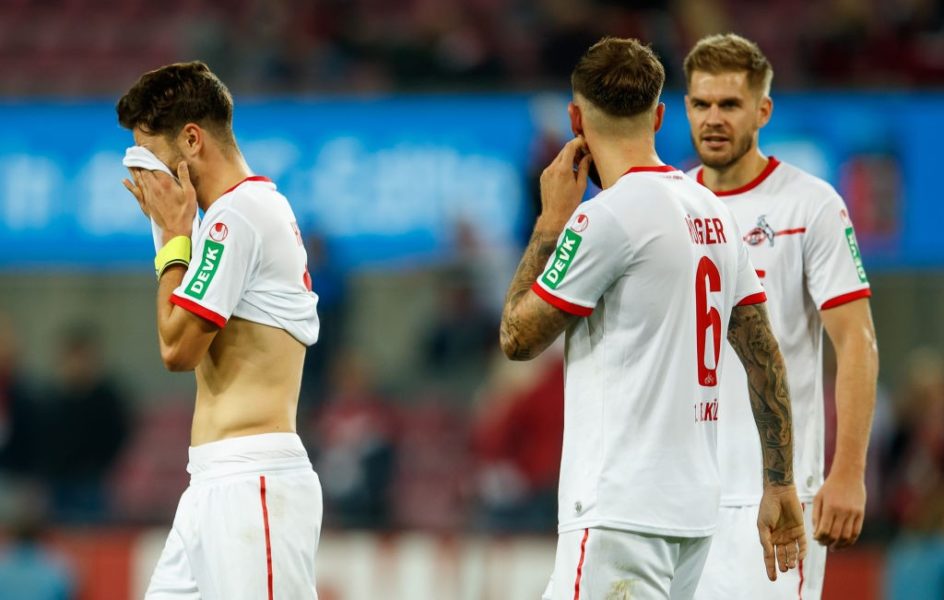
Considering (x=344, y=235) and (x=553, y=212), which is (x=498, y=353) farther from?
(x=553, y=212)

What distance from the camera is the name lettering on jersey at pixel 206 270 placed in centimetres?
437

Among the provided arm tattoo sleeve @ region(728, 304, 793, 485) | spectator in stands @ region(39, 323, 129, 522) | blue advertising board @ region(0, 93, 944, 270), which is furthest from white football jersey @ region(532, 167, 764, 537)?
spectator in stands @ region(39, 323, 129, 522)

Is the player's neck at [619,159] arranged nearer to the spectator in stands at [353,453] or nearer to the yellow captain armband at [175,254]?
the yellow captain armband at [175,254]

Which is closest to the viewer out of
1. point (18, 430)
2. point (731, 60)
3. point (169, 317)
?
point (169, 317)

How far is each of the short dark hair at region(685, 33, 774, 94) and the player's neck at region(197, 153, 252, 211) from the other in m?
1.66

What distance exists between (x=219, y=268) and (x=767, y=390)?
1685 millimetres

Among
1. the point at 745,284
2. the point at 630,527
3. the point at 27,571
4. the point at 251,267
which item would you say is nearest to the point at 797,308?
the point at 745,284

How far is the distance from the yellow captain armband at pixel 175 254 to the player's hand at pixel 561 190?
1.08m

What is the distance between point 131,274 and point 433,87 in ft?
9.59

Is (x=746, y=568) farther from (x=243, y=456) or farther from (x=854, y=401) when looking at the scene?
(x=243, y=456)

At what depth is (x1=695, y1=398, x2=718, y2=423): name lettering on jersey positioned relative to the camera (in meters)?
4.16

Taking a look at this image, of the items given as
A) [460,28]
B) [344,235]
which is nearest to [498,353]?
[344,235]

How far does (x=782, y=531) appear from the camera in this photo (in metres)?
4.53

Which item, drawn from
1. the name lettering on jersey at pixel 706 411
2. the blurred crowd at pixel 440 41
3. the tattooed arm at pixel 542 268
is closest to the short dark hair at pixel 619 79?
the tattooed arm at pixel 542 268
